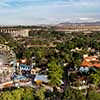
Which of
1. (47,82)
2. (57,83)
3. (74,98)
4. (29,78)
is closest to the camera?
(74,98)

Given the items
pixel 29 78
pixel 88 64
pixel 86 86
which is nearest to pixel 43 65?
pixel 29 78

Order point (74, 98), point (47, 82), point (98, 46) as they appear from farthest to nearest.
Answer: point (98, 46) → point (47, 82) → point (74, 98)

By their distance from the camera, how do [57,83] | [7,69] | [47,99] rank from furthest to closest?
[7,69] < [57,83] < [47,99]

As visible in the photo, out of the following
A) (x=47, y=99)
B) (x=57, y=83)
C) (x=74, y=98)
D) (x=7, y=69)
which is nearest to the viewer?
(x=74, y=98)

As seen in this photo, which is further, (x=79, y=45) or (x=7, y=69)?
(x=79, y=45)

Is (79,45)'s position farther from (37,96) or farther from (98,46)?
(37,96)

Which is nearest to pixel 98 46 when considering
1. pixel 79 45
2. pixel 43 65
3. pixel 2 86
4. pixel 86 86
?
pixel 79 45

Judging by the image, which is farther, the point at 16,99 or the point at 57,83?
the point at 57,83

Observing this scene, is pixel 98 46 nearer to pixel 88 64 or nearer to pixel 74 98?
pixel 88 64
